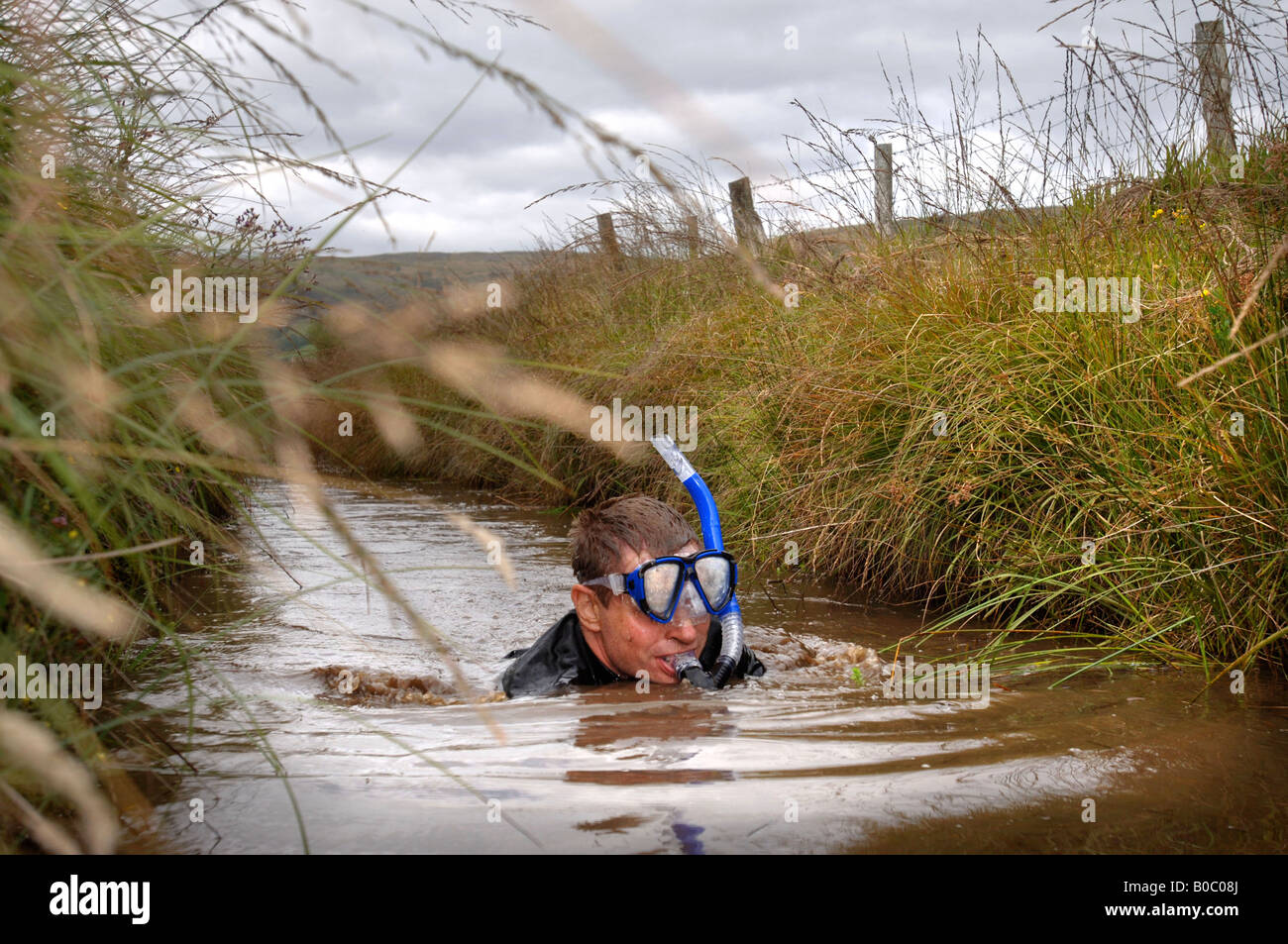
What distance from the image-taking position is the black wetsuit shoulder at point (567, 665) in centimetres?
388

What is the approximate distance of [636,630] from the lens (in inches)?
147

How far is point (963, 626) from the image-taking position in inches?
178

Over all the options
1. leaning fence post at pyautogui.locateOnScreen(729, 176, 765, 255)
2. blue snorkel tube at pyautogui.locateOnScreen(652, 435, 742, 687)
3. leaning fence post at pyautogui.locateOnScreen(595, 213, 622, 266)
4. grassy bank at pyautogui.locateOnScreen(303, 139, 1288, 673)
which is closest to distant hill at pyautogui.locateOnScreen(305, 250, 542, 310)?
grassy bank at pyautogui.locateOnScreen(303, 139, 1288, 673)

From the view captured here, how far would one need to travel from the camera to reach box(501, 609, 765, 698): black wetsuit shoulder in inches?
153

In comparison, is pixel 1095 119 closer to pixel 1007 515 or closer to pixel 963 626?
pixel 1007 515

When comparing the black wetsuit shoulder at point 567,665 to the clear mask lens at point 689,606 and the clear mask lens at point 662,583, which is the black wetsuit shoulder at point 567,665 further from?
the clear mask lens at point 662,583

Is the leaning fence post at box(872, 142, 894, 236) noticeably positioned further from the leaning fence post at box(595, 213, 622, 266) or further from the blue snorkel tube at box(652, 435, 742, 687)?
the leaning fence post at box(595, 213, 622, 266)

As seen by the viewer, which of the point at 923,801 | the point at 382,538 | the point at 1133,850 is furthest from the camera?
the point at 382,538

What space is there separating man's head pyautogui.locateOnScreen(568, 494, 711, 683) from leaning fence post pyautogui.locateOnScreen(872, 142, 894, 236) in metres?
3.06

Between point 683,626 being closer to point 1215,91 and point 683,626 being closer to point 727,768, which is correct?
point 727,768

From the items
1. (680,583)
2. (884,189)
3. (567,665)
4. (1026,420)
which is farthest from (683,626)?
(884,189)

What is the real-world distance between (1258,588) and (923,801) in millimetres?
1609
